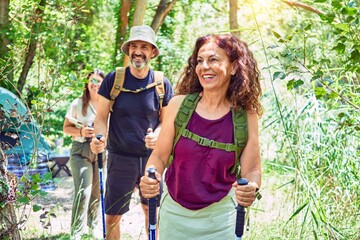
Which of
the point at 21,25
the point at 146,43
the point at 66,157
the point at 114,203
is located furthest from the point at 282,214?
the point at 66,157

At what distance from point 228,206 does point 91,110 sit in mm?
2991

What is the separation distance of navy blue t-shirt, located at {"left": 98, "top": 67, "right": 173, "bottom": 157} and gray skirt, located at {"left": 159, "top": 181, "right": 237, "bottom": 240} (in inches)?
67.8

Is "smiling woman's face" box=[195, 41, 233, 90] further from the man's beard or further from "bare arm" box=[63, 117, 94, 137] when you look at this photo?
"bare arm" box=[63, 117, 94, 137]

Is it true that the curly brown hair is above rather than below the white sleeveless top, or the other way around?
above

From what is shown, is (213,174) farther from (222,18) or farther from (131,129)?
(222,18)

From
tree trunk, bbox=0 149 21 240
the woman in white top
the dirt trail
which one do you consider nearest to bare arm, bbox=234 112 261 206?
tree trunk, bbox=0 149 21 240

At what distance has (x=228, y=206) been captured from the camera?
3.17m

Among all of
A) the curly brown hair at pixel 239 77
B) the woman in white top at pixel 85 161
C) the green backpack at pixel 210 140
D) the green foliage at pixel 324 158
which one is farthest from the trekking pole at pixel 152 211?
the woman in white top at pixel 85 161

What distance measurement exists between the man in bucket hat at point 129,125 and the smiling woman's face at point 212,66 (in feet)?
5.06

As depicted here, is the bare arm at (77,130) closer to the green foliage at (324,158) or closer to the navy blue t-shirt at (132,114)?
the navy blue t-shirt at (132,114)

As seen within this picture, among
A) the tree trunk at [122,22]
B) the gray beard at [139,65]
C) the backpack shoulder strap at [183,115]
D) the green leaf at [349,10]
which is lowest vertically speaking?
the backpack shoulder strap at [183,115]

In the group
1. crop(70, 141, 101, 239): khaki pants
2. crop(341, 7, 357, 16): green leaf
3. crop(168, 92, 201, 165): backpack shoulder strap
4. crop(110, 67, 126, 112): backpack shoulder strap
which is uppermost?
crop(341, 7, 357, 16): green leaf

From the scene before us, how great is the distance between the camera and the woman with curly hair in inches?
122

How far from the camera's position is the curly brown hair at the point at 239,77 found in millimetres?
3225
